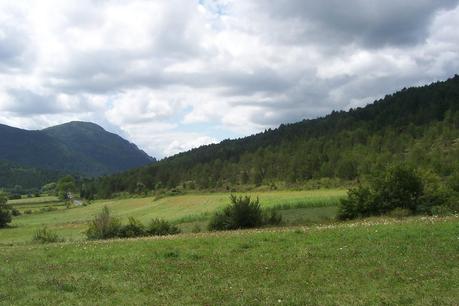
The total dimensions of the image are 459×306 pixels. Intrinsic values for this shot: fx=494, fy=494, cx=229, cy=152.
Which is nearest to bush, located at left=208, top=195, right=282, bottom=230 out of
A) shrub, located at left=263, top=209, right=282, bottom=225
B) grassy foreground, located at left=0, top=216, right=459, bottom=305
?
shrub, located at left=263, top=209, right=282, bottom=225

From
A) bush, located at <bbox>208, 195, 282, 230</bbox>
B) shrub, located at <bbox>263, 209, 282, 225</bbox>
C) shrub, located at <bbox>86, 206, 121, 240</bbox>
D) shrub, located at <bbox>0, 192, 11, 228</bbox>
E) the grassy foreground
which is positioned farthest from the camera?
shrub, located at <bbox>0, 192, 11, 228</bbox>

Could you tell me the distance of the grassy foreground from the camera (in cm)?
1288

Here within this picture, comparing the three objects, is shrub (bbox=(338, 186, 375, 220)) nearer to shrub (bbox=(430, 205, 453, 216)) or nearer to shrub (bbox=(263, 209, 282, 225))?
shrub (bbox=(430, 205, 453, 216))

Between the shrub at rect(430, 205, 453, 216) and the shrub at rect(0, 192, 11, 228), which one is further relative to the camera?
the shrub at rect(0, 192, 11, 228)

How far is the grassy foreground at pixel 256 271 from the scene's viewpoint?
42.2 feet

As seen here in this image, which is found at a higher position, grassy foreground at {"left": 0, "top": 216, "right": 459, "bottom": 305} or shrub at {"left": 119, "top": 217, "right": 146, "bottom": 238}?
grassy foreground at {"left": 0, "top": 216, "right": 459, "bottom": 305}

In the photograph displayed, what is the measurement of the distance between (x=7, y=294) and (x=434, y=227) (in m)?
17.6

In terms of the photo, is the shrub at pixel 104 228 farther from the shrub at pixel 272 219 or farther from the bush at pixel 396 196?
the bush at pixel 396 196

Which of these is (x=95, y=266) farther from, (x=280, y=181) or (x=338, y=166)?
(x=280, y=181)

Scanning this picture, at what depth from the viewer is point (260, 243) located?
840 inches

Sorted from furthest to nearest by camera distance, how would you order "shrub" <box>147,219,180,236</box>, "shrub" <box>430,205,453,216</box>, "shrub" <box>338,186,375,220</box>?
1. "shrub" <box>338,186,375,220</box>
2. "shrub" <box>147,219,180,236</box>
3. "shrub" <box>430,205,453,216</box>

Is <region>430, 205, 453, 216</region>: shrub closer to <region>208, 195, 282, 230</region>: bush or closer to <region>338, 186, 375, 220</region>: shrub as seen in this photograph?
<region>338, 186, 375, 220</region>: shrub

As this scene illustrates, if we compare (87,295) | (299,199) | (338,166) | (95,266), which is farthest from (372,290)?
(338,166)

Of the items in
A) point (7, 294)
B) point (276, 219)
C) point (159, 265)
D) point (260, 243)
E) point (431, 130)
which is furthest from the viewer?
point (431, 130)
